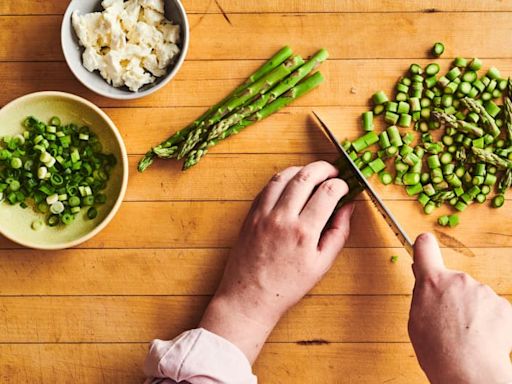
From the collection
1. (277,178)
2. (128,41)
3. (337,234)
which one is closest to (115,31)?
(128,41)

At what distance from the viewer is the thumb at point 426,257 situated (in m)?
1.83

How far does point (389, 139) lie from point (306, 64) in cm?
35

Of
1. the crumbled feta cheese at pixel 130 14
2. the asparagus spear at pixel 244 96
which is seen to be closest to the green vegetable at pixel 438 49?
the asparagus spear at pixel 244 96

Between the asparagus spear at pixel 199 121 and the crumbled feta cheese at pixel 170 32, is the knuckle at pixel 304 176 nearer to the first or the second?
the asparagus spear at pixel 199 121

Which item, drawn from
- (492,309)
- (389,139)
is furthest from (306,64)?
(492,309)

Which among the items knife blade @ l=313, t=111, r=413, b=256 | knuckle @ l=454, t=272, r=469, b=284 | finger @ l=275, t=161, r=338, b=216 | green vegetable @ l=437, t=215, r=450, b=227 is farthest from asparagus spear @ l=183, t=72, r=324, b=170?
knuckle @ l=454, t=272, r=469, b=284

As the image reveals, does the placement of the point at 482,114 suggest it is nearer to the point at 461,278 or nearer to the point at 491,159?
the point at 491,159

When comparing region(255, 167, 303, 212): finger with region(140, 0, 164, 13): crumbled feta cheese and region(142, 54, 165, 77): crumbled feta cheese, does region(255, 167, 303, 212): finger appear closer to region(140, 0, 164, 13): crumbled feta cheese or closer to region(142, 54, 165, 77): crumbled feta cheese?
region(142, 54, 165, 77): crumbled feta cheese

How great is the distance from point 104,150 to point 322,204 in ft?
2.26

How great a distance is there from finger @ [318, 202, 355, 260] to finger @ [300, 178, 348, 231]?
5cm

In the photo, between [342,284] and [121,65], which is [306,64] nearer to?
[121,65]

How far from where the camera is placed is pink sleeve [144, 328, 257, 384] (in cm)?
172

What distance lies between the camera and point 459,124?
199 centimetres

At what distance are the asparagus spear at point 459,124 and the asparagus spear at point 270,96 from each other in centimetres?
41
